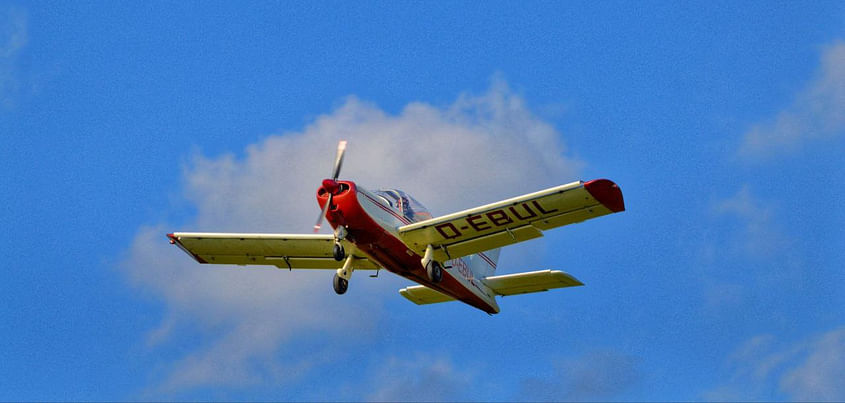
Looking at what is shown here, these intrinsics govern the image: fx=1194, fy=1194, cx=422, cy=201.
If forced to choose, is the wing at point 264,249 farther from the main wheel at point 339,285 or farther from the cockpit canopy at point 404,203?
the cockpit canopy at point 404,203

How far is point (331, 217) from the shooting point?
30.8m

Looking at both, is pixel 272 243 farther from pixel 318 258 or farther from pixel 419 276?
pixel 419 276

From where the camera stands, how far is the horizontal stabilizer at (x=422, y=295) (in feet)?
120

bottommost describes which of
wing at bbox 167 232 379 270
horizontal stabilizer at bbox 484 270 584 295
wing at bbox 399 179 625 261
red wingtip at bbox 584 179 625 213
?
red wingtip at bbox 584 179 625 213

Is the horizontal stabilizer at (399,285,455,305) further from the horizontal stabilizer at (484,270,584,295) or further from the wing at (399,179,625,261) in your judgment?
the wing at (399,179,625,261)

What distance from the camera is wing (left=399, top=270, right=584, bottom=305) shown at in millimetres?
34281

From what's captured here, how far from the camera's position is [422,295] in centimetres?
3675

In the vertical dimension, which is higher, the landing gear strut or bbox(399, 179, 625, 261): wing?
bbox(399, 179, 625, 261): wing

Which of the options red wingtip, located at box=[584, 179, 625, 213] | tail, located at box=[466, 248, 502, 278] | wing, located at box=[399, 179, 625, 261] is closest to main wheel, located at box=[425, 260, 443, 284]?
wing, located at box=[399, 179, 625, 261]

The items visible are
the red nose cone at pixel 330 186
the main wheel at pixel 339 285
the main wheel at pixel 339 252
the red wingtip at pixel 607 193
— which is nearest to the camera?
the red wingtip at pixel 607 193

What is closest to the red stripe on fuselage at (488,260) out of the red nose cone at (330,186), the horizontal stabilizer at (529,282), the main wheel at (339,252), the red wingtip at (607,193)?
the horizontal stabilizer at (529,282)

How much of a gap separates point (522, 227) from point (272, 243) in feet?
25.2

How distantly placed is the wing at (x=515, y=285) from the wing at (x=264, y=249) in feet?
10.2

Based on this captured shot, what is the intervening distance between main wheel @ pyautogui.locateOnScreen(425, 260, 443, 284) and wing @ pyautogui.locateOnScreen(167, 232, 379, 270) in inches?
92.7
